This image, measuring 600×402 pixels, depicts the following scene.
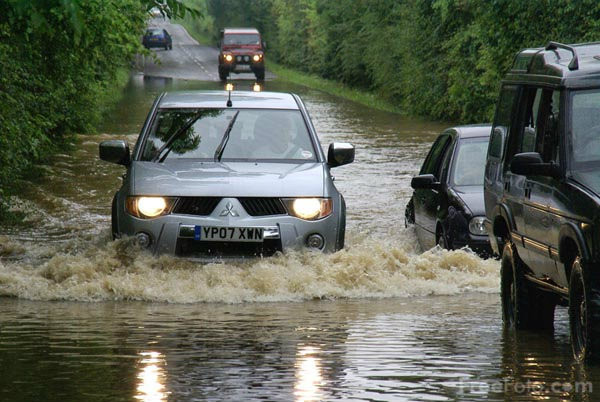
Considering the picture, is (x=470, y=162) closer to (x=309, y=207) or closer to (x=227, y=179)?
(x=309, y=207)

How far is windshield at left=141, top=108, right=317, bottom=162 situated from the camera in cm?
1242

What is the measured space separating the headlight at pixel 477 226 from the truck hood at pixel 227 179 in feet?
5.26

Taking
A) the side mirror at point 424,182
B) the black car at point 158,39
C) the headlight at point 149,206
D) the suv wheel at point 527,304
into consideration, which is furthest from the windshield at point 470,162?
the black car at point 158,39

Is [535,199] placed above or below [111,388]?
above

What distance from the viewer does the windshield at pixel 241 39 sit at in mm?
66531

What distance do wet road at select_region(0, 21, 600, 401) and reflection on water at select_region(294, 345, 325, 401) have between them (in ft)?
0.04

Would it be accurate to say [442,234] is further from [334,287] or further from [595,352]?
[595,352]

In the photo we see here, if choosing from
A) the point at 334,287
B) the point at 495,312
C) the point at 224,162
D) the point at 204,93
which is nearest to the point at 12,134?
the point at 204,93

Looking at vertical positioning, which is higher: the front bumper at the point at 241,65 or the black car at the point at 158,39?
the front bumper at the point at 241,65

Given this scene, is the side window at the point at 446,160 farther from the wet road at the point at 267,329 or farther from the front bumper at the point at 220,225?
the front bumper at the point at 220,225

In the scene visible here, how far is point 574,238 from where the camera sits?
7527mm

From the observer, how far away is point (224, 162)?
40.1 ft

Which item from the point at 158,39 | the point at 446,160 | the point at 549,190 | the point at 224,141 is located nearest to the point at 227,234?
the point at 224,141

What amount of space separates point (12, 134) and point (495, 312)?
8.20 meters
